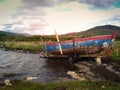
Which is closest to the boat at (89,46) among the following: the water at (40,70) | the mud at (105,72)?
the mud at (105,72)

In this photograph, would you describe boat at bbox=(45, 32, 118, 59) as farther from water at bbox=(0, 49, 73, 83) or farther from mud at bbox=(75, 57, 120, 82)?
water at bbox=(0, 49, 73, 83)

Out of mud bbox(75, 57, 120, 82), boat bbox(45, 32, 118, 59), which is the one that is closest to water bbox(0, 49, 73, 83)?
boat bbox(45, 32, 118, 59)

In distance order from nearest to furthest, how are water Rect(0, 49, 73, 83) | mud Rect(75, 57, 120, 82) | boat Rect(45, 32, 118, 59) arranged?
mud Rect(75, 57, 120, 82) → water Rect(0, 49, 73, 83) → boat Rect(45, 32, 118, 59)

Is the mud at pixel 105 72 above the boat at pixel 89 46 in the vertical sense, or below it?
below

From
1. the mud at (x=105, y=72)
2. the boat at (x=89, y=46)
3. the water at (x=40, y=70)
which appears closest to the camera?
the mud at (x=105, y=72)

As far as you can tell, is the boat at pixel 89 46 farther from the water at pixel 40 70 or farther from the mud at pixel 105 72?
the water at pixel 40 70

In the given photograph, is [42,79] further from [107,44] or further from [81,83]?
[107,44]

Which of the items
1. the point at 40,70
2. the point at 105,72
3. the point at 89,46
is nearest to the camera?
the point at 105,72

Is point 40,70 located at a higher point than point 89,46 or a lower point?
lower

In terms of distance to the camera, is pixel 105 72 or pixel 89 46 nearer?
pixel 105 72

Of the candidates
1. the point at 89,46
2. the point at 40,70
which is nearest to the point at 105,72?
the point at 89,46

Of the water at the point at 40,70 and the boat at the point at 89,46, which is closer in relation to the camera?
the water at the point at 40,70

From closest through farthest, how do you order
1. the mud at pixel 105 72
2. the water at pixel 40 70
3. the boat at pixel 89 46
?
the mud at pixel 105 72, the water at pixel 40 70, the boat at pixel 89 46

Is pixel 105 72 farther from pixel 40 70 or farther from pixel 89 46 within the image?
pixel 40 70
